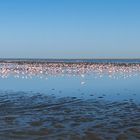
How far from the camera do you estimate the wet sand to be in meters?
11.4

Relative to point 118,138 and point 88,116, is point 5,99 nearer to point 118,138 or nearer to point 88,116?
point 88,116

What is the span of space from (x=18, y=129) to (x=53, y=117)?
245 cm

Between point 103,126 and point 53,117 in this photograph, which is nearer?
point 103,126

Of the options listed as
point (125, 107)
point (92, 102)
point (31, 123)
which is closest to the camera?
point (31, 123)

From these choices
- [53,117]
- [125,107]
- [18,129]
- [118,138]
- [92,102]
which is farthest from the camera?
[92,102]

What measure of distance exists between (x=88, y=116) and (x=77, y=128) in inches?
88.2

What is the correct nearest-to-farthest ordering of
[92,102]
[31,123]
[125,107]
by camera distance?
[31,123], [125,107], [92,102]

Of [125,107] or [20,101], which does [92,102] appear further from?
[20,101]

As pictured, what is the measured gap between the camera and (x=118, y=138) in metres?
11.1

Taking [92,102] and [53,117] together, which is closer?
[53,117]

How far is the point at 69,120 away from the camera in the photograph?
13.7 metres

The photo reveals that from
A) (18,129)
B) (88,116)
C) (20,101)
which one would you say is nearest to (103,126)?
(88,116)

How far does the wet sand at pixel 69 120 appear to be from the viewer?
1141 cm

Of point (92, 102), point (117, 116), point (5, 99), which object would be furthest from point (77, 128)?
point (5, 99)
